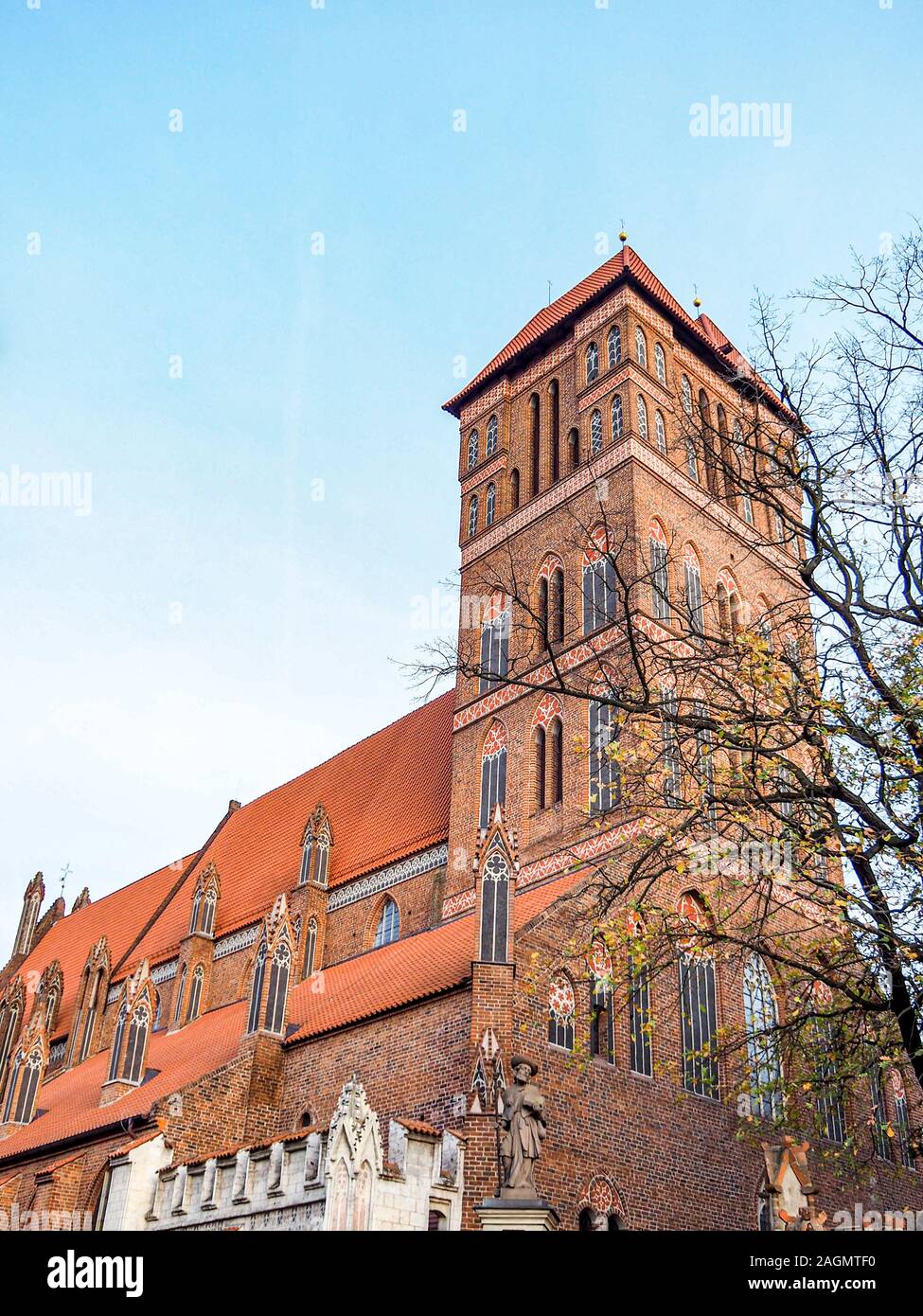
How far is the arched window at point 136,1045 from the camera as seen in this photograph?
22.3m

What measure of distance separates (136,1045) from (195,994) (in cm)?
421

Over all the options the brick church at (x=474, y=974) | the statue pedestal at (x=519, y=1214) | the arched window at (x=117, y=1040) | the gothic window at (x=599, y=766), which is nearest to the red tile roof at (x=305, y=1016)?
the brick church at (x=474, y=974)

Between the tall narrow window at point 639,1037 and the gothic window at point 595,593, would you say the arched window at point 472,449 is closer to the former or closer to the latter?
the gothic window at point 595,593

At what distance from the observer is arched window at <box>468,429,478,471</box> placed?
90.4 feet

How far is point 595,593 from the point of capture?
2259 cm

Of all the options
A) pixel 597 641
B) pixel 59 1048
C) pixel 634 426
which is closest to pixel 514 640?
pixel 597 641

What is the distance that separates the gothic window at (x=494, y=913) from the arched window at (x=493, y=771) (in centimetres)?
533

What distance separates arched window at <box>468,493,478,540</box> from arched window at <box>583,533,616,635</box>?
12.8 ft

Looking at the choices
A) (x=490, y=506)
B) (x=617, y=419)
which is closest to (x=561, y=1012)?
(x=617, y=419)

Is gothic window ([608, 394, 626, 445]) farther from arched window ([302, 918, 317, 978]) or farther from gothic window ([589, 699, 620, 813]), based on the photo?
arched window ([302, 918, 317, 978])

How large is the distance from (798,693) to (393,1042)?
320 inches

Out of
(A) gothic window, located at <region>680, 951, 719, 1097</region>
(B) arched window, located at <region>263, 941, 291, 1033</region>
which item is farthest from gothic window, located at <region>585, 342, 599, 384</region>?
(B) arched window, located at <region>263, 941, 291, 1033</region>

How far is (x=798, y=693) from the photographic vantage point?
12.1 metres
